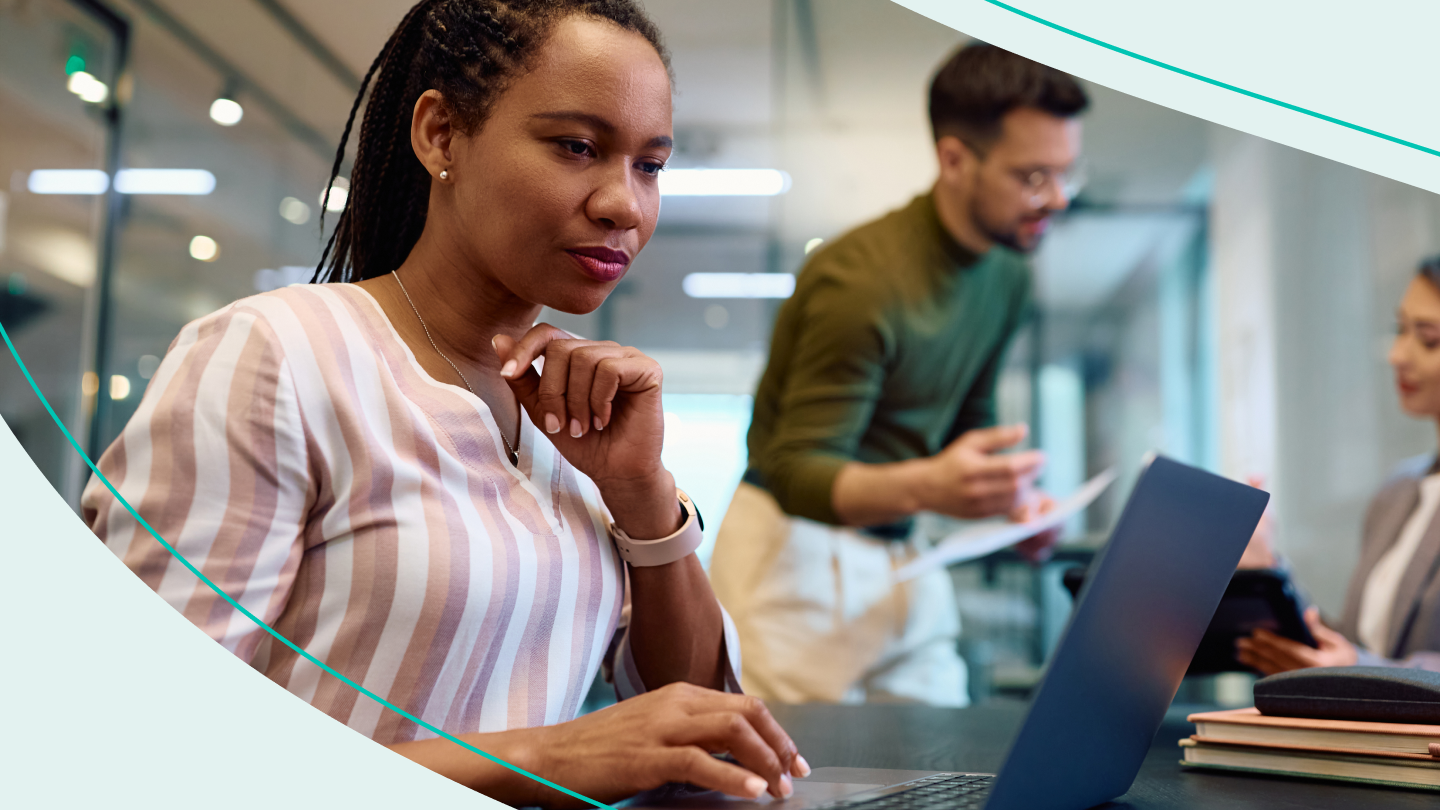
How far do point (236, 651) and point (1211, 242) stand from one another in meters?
3.02

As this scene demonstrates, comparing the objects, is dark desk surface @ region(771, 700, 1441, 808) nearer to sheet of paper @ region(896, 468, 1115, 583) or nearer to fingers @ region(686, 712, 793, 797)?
fingers @ region(686, 712, 793, 797)

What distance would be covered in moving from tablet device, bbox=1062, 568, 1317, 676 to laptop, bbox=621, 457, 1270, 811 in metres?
0.59

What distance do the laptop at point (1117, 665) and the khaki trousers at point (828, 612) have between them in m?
1.32

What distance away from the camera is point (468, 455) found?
0.58 m

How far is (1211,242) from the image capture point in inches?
117

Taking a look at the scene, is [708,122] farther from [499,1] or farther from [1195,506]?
[1195,506]

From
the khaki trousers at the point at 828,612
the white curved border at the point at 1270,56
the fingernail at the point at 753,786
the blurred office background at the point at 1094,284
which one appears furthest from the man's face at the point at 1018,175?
the fingernail at the point at 753,786

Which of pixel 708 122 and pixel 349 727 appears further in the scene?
pixel 708 122

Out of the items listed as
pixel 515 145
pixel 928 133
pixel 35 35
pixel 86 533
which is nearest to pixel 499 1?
pixel 515 145

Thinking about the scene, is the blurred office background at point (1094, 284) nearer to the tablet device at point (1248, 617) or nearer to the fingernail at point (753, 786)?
the fingernail at point (753, 786)

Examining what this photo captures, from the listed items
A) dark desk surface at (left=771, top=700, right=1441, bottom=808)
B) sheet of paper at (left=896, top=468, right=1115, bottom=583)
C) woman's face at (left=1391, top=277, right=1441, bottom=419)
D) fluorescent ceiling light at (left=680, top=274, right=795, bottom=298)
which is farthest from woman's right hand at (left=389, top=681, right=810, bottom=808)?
fluorescent ceiling light at (left=680, top=274, right=795, bottom=298)

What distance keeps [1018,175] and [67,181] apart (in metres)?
1.81

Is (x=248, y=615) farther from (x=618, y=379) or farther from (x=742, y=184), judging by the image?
(x=742, y=184)

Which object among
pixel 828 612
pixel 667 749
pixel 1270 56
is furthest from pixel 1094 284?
pixel 667 749
